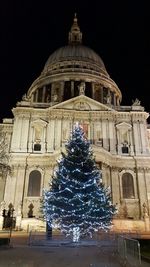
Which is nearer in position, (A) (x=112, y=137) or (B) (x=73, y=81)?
(A) (x=112, y=137)

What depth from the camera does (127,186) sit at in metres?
39.0

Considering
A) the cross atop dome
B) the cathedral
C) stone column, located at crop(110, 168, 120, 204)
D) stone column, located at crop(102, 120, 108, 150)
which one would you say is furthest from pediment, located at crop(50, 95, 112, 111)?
the cross atop dome

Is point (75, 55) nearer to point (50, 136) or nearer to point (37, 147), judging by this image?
point (50, 136)

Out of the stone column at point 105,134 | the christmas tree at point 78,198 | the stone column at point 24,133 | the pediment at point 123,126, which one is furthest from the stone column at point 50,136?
the christmas tree at point 78,198

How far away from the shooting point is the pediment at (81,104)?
4372cm

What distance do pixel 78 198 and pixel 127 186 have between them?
18.9 metres

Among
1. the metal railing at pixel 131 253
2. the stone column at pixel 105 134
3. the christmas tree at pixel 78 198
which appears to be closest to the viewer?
the metal railing at pixel 131 253

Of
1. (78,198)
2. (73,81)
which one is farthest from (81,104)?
(78,198)

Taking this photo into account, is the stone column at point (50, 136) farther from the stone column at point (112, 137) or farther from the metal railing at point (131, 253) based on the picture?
the metal railing at point (131, 253)

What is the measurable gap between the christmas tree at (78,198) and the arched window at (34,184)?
15.0 metres

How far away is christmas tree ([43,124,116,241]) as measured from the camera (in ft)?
69.9

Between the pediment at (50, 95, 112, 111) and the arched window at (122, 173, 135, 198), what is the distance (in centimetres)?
1074

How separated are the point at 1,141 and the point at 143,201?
2069 centimetres

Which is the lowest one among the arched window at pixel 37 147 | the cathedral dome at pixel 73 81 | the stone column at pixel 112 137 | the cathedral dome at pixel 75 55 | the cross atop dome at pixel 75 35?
the arched window at pixel 37 147
